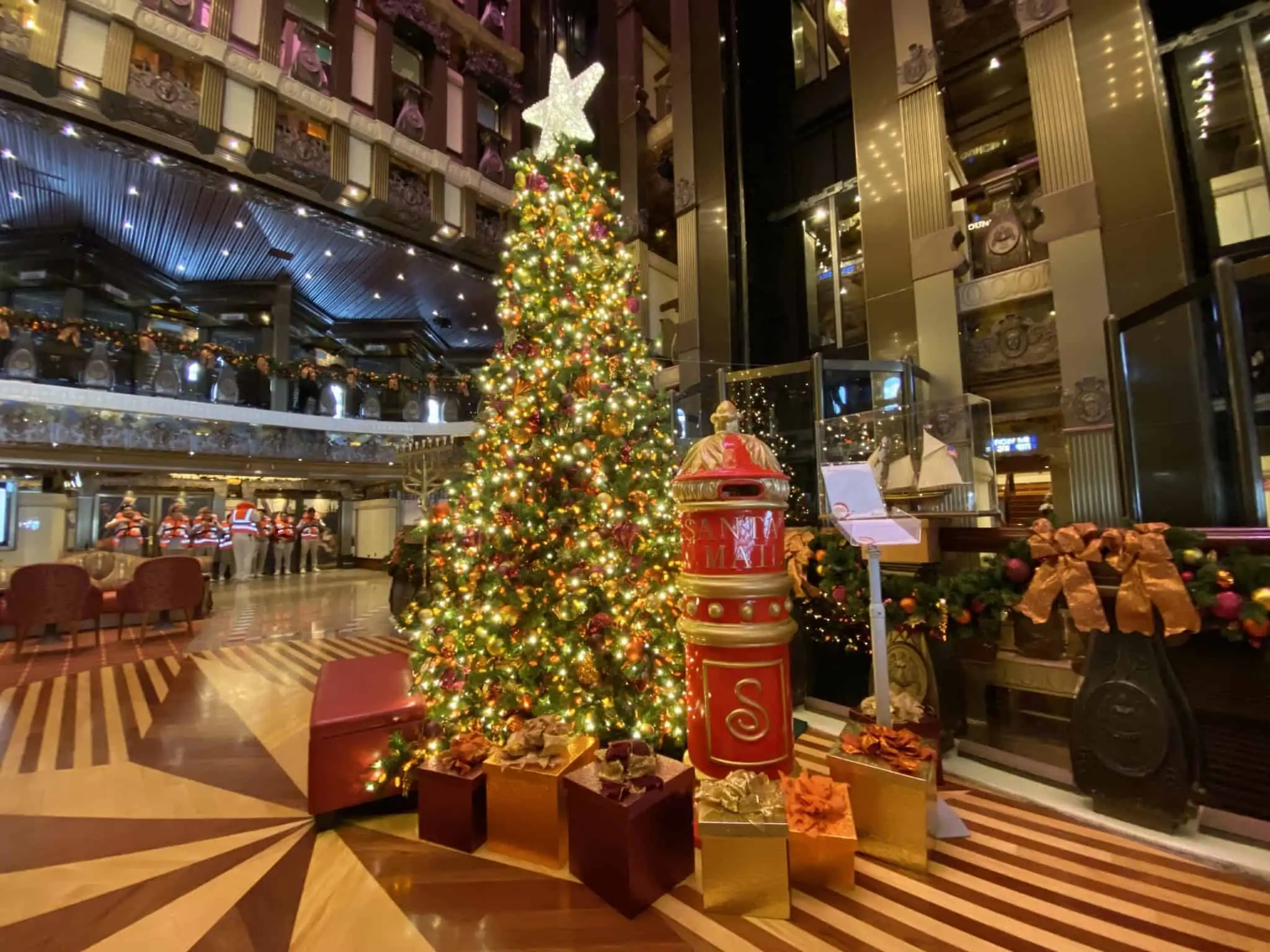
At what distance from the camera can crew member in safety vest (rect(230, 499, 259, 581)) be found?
11758mm

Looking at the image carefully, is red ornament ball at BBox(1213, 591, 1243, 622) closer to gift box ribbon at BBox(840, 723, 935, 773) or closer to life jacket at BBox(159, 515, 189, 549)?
gift box ribbon at BBox(840, 723, 935, 773)

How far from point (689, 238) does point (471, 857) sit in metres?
7.26

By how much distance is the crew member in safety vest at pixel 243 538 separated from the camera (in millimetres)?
11758

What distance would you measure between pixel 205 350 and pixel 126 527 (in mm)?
3949

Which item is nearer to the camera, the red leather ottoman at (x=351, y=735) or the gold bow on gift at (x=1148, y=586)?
the gold bow on gift at (x=1148, y=586)

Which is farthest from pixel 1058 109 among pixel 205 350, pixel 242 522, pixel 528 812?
pixel 242 522

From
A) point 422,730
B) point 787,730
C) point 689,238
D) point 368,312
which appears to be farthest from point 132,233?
point 787,730

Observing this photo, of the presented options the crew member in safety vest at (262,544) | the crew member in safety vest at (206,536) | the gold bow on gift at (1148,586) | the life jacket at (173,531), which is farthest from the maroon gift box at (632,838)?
the crew member in safety vest at (262,544)

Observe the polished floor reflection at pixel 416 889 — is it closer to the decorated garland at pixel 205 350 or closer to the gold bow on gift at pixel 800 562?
the gold bow on gift at pixel 800 562

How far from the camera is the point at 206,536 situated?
37.2ft

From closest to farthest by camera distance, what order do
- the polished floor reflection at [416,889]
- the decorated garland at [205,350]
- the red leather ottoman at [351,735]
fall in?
1. the polished floor reflection at [416,889]
2. the red leather ottoman at [351,735]
3. the decorated garland at [205,350]

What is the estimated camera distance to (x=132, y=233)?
1186 centimetres

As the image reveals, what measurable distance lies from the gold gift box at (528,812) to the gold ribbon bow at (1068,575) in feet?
6.74

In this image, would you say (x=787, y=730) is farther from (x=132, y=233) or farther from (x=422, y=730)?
(x=132, y=233)
